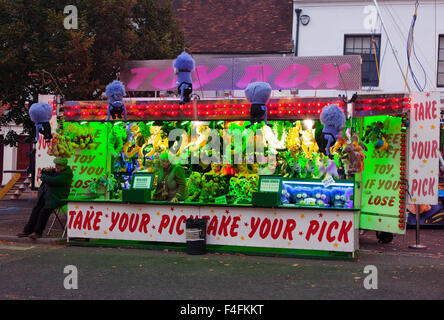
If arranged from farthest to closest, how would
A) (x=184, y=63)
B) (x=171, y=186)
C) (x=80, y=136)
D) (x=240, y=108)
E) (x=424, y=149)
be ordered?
(x=80, y=136)
(x=240, y=108)
(x=171, y=186)
(x=184, y=63)
(x=424, y=149)

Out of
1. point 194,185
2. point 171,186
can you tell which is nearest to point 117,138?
point 194,185

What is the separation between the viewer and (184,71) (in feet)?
37.9

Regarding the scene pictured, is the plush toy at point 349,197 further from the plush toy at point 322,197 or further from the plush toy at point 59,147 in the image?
the plush toy at point 59,147

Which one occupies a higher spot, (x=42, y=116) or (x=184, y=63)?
(x=184, y=63)

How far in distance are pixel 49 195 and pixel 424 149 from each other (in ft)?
26.0

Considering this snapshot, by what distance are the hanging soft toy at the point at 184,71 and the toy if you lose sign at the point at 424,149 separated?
4.65m

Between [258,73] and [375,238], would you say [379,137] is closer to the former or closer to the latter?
[375,238]

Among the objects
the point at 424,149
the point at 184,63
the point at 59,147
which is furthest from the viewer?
the point at 59,147

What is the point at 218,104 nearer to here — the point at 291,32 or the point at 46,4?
the point at 46,4

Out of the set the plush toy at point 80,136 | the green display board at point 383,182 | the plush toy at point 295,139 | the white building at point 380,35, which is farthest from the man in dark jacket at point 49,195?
the white building at point 380,35

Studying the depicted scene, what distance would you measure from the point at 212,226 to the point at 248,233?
2.43 ft

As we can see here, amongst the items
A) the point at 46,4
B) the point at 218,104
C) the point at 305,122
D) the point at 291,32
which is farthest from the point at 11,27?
the point at 291,32

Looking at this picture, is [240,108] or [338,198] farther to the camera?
[240,108]

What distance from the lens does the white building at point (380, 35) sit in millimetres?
20516
